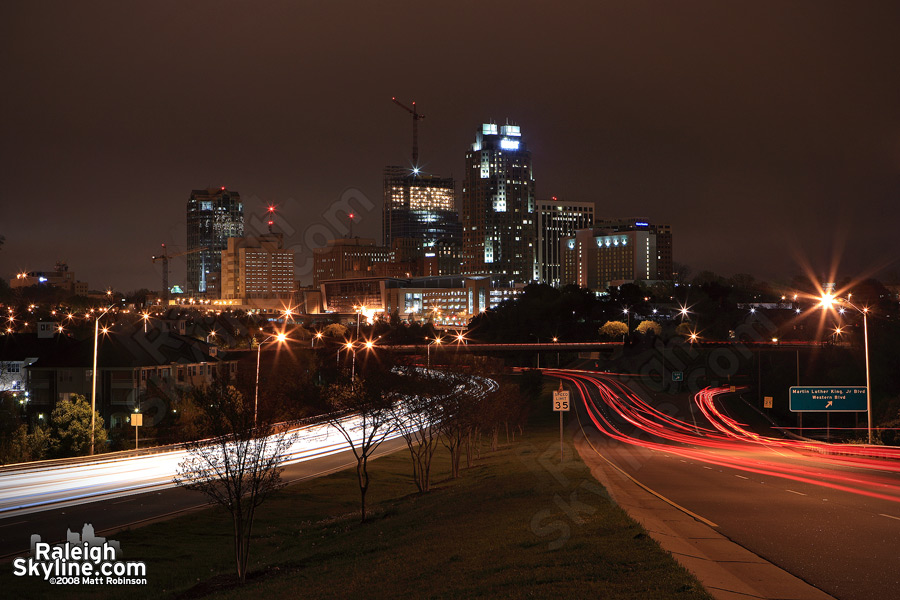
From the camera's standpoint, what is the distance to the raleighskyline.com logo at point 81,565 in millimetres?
20156

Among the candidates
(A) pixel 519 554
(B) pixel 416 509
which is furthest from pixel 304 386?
(A) pixel 519 554

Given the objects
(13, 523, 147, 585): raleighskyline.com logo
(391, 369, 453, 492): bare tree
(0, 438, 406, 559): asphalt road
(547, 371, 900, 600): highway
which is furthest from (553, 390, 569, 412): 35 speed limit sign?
(13, 523, 147, 585): raleighskyline.com logo

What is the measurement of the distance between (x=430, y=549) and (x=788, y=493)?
12.2m

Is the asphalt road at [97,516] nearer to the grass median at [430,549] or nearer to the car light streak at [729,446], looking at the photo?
the grass median at [430,549]

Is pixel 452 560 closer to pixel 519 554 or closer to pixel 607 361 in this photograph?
pixel 519 554

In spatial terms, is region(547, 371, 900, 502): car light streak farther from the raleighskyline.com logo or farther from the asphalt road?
the asphalt road

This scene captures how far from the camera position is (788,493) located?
23.6 metres

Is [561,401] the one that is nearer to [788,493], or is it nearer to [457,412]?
[457,412]

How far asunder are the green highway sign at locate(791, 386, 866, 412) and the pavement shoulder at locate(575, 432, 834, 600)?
26.7 metres

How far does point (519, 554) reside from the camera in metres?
15.1

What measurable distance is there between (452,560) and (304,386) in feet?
74.3

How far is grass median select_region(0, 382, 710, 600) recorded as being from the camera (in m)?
13.0

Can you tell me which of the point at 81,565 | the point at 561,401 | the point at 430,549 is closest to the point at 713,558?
the point at 430,549

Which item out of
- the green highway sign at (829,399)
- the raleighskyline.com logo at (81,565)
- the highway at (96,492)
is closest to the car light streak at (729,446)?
the green highway sign at (829,399)
